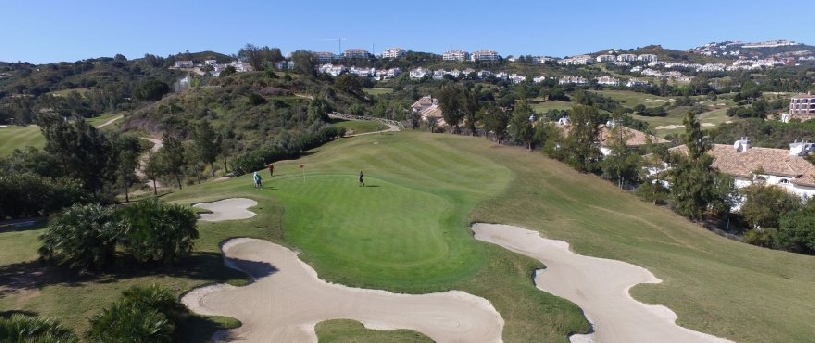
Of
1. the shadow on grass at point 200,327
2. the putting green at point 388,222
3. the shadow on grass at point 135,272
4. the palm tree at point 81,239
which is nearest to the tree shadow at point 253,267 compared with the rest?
the shadow on grass at point 135,272

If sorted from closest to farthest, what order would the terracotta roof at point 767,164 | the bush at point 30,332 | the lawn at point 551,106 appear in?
1. the bush at point 30,332
2. the terracotta roof at point 767,164
3. the lawn at point 551,106

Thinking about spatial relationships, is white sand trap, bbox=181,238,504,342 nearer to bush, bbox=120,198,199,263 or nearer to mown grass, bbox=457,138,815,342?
bush, bbox=120,198,199,263

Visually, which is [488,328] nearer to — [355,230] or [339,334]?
[339,334]

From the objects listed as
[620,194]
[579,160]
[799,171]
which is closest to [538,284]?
[620,194]

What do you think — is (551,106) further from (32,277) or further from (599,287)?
(32,277)

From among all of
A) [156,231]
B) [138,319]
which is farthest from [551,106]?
[138,319]

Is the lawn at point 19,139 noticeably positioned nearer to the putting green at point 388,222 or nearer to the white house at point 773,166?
the putting green at point 388,222

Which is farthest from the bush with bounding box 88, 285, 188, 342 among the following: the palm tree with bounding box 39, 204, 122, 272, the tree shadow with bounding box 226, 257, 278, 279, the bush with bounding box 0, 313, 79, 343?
the tree shadow with bounding box 226, 257, 278, 279
